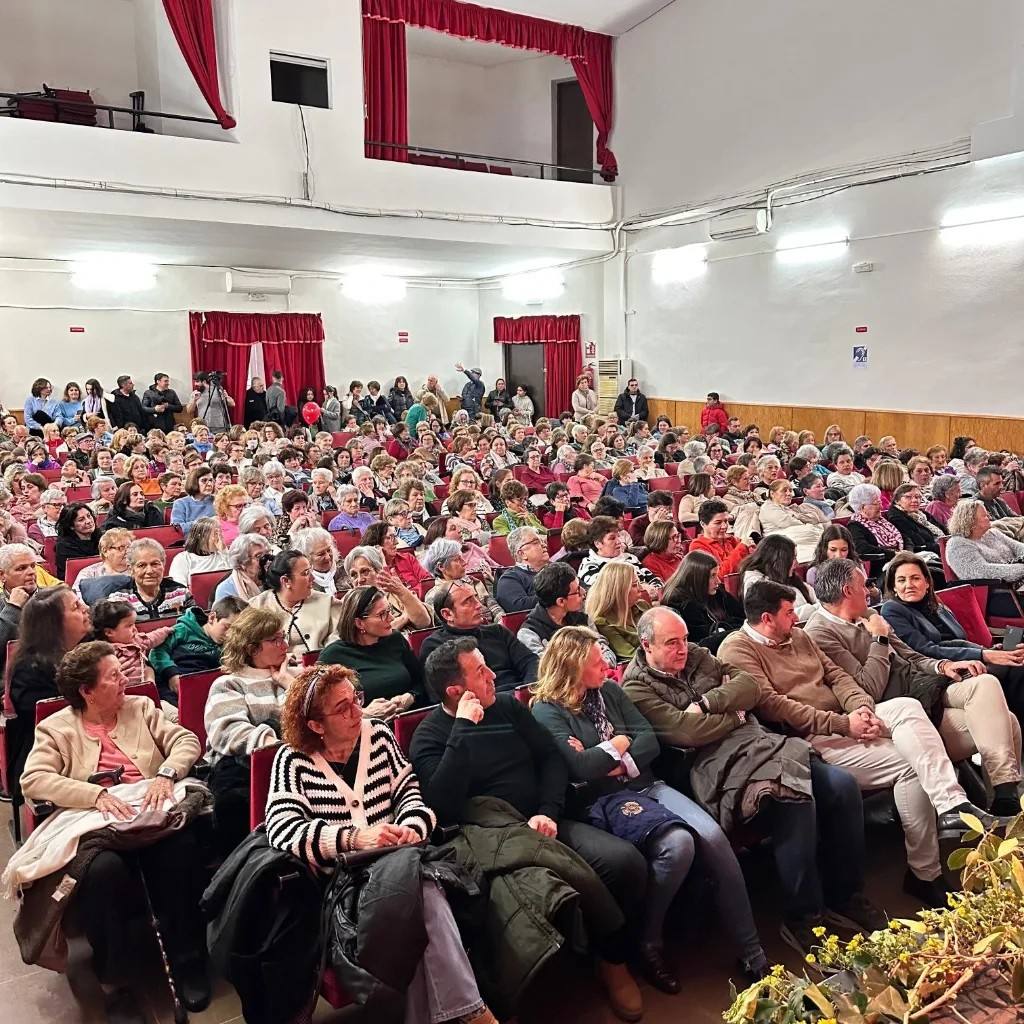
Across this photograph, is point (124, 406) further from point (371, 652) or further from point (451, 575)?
point (371, 652)

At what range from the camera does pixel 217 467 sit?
6.57m

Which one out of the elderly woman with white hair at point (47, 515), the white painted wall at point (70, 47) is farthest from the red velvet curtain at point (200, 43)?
the elderly woman with white hair at point (47, 515)

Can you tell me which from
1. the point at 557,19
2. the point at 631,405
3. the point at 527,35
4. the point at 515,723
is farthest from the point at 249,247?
the point at 515,723

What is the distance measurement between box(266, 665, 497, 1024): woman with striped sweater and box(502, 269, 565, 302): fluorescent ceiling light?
42.6ft

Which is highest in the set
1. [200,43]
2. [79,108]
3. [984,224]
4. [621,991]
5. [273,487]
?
[200,43]

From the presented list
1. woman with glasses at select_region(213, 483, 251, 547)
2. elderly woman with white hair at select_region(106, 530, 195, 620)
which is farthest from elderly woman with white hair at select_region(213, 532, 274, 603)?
woman with glasses at select_region(213, 483, 251, 547)

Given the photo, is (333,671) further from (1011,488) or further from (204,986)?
(1011,488)

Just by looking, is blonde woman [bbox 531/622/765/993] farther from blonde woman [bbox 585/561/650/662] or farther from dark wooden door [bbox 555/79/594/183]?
dark wooden door [bbox 555/79/594/183]

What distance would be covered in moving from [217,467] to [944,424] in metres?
7.37

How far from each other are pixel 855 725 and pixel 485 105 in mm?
14257

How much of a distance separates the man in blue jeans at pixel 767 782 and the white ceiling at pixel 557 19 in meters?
11.2

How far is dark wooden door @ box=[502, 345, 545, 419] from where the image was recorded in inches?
617

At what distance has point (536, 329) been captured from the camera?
15172mm

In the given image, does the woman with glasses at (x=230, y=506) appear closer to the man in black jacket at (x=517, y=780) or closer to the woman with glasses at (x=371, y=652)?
the woman with glasses at (x=371, y=652)
